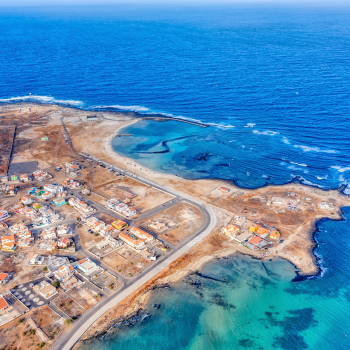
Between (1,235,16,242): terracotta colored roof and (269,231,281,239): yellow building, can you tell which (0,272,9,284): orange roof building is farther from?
(269,231,281,239): yellow building

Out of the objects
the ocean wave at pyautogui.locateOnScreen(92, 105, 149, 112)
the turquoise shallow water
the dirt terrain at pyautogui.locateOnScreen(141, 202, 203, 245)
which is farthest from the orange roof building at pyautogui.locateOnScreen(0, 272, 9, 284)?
the ocean wave at pyautogui.locateOnScreen(92, 105, 149, 112)

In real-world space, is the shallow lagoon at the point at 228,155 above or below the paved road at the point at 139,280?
above

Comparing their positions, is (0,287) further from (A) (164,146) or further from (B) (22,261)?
(A) (164,146)

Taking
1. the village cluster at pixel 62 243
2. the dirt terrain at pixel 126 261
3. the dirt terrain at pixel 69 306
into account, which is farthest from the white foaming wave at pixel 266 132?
the dirt terrain at pixel 69 306

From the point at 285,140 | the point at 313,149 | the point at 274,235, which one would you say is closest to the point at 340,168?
the point at 313,149

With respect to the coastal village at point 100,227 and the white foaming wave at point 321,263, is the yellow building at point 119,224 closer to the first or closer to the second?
the coastal village at point 100,227
